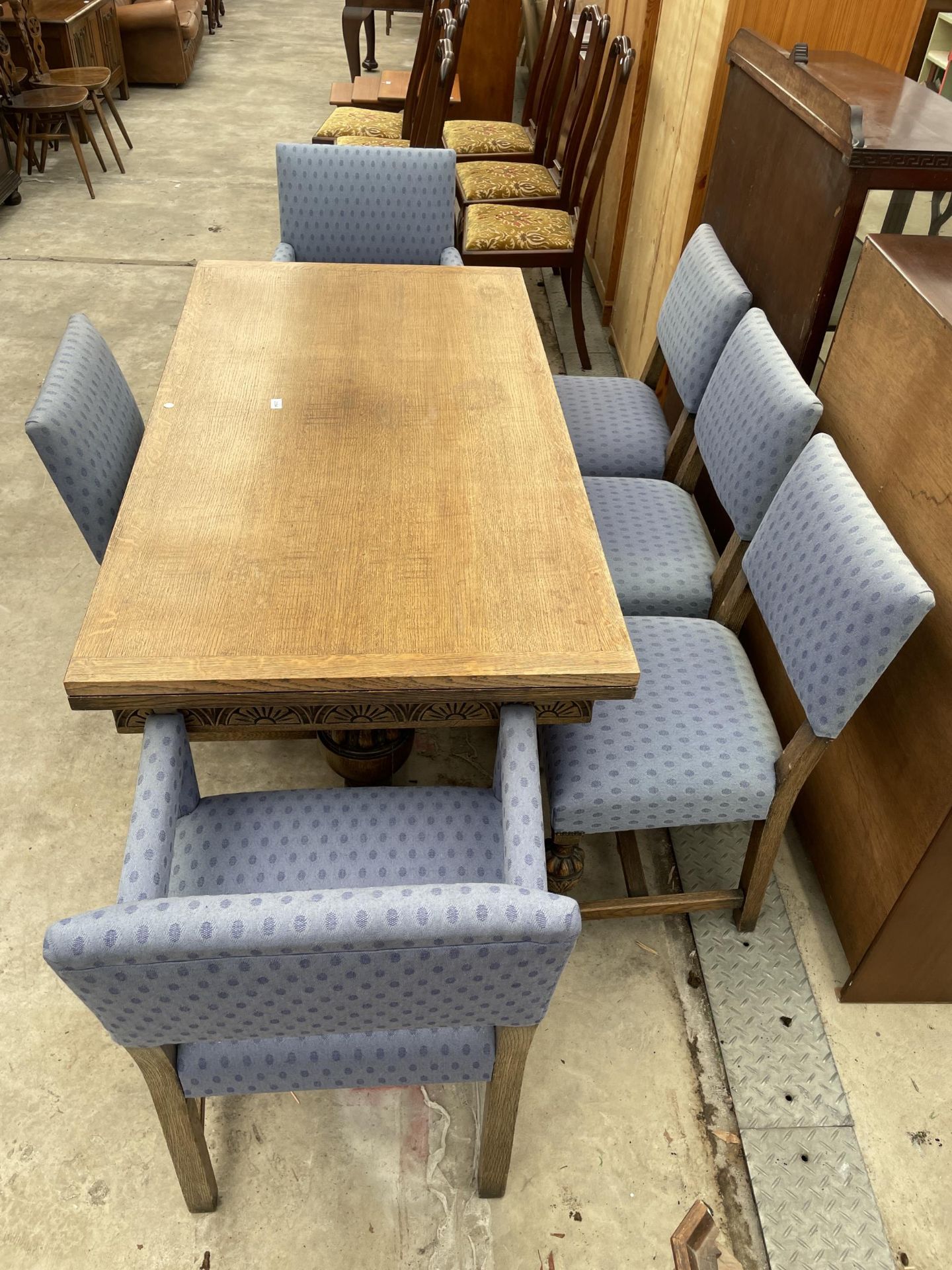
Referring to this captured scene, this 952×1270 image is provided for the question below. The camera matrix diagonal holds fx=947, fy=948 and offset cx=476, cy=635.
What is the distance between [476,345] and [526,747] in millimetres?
1122

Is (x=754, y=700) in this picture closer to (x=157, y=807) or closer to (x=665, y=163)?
(x=157, y=807)

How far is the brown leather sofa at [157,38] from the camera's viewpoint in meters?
6.07

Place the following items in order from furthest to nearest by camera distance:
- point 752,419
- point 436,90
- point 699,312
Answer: point 436,90
point 699,312
point 752,419

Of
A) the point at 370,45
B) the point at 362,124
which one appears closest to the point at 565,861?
the point at 362,124

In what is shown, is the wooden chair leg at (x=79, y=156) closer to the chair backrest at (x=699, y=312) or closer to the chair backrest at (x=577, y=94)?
the chair backrest at (x=577, y=94)

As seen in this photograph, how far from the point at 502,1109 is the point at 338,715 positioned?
620 mm

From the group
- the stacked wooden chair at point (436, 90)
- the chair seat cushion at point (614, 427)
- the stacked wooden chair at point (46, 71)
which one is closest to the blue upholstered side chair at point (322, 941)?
the chair seat cushion at point (614, 427)

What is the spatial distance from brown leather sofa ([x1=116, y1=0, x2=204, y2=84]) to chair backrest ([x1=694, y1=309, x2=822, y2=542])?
18.9 feet

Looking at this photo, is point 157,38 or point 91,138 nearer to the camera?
point 91,138

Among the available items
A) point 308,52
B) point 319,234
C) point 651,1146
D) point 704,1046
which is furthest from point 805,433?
point 308,52

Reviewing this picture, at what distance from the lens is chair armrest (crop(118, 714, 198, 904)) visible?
127cm

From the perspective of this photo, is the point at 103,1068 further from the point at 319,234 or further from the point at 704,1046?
the point at 319,234

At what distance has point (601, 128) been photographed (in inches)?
134

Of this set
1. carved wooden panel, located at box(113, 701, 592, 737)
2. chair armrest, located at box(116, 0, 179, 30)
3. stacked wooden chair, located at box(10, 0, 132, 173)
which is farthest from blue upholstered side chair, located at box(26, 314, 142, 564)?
chair armrest, located at box(116, 0, 179, 30)
